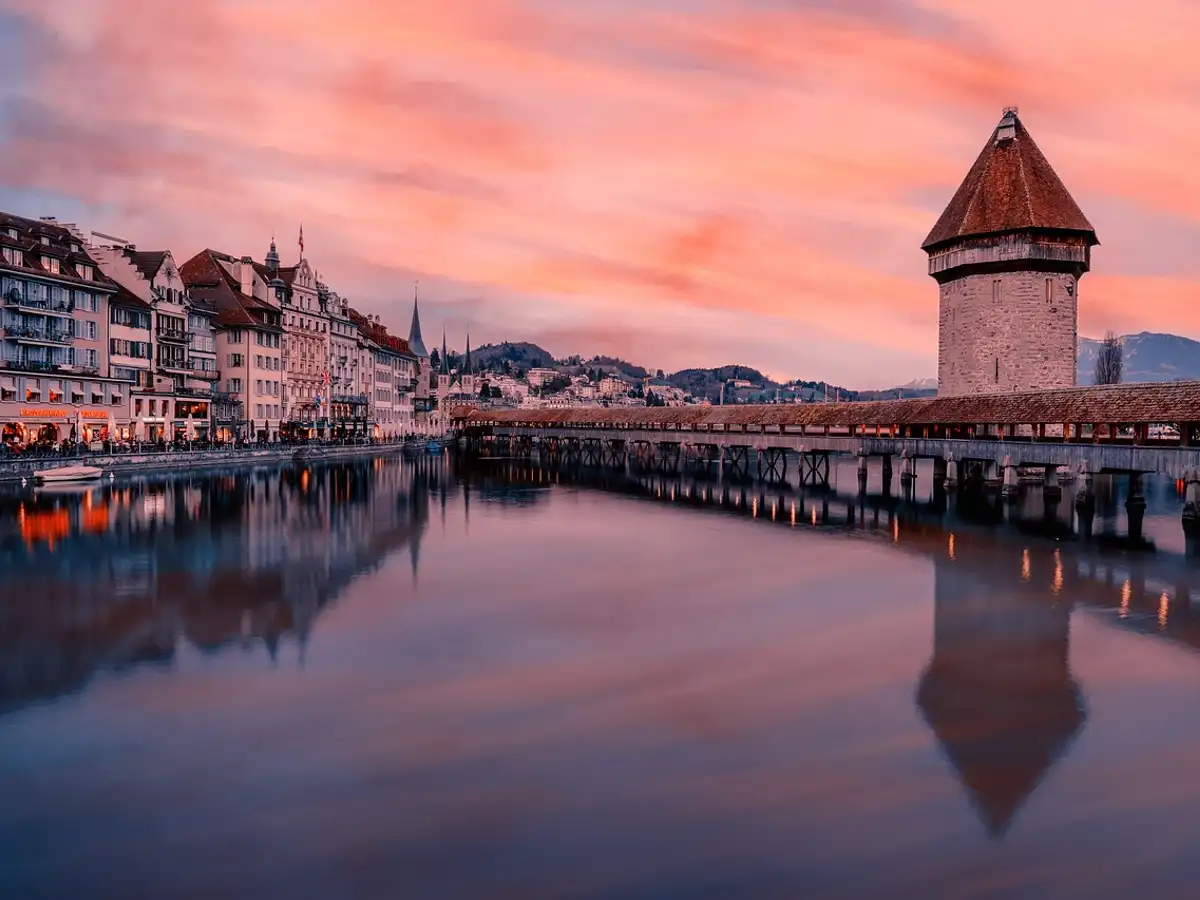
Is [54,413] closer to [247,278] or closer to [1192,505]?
[247,278]

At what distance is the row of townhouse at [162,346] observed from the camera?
5912 cm

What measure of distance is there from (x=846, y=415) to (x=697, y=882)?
55416mm

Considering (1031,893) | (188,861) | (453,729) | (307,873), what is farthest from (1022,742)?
(188,861)

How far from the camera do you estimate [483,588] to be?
25328 millimetres

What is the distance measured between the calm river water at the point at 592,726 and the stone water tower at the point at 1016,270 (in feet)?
101

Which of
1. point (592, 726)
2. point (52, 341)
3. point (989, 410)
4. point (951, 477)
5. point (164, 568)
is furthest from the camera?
point (52, 341)

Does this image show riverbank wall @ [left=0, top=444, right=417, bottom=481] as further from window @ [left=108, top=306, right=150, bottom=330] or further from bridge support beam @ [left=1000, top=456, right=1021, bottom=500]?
bridge support beam @ [left=1000, top=456, right=1021, bottom=500]

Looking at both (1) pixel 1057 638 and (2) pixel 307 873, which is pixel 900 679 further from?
(2) pixel 307 873

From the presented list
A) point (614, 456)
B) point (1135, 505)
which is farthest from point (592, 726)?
point (614, 456)

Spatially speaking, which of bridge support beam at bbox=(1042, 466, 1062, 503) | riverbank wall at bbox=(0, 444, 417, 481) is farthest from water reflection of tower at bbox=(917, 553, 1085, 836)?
riverbank wall at bbox=(0, 444, 417, 481)

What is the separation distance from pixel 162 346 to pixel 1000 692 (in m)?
74.2

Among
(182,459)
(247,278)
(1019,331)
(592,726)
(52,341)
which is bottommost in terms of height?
(592,726)

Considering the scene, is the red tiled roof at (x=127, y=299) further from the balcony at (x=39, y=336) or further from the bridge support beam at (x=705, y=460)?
the bridge support beam at (x=705, y=460)

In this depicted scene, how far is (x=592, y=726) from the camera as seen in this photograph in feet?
44.4
